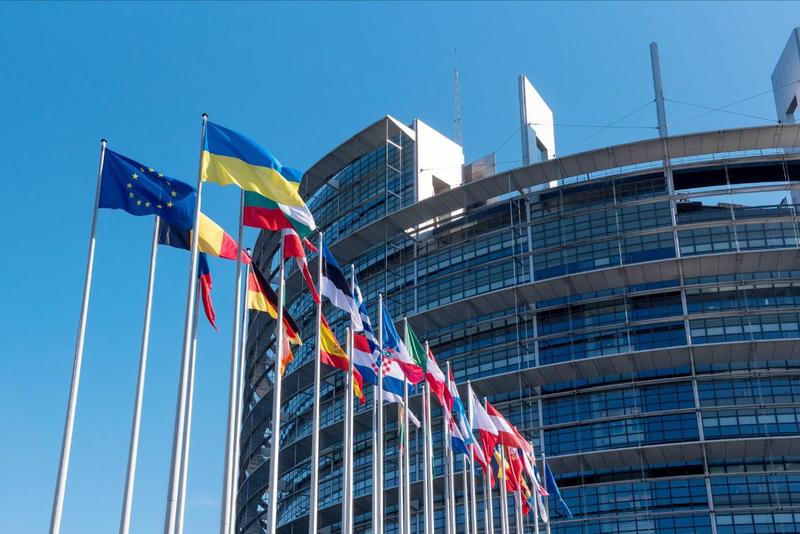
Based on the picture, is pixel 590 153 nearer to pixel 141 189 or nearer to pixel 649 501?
pixel 649 501

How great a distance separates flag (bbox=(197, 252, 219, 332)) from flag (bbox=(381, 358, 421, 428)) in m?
7.69

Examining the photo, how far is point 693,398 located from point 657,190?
1235cm

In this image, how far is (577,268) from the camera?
59.6 meters

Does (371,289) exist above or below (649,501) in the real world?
above

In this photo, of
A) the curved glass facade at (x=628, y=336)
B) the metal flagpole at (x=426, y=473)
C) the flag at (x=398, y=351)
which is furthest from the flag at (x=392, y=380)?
the curved glass facade at (x=628, y=336)

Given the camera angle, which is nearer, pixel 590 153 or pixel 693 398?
pixel 693 398

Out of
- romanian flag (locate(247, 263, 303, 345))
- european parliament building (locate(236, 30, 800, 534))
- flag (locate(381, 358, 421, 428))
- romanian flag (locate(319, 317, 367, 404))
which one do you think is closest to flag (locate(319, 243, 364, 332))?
romanian flag (locate(319, 317, 367, 404))

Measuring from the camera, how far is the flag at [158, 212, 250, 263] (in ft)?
79.9

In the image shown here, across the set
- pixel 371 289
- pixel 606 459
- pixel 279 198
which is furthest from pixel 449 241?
pixel 279 198

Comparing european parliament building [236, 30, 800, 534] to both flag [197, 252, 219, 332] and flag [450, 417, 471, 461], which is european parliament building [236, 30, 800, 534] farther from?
flag [197, 252, 219, 332]

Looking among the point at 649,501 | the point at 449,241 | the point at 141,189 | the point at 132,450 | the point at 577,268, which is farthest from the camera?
the point at 449,241

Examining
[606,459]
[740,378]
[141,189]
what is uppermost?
[740,378]

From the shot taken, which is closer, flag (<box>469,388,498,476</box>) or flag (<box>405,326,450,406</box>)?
flag (<box>405,326,450,406</box>)

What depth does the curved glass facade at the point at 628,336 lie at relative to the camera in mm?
54250
